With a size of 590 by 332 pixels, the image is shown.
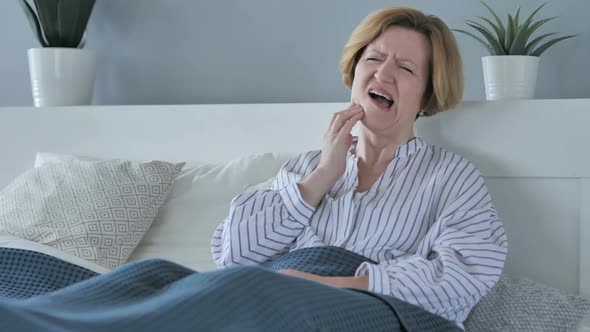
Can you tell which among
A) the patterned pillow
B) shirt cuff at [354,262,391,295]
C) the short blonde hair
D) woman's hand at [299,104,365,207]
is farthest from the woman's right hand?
the patterned pillow

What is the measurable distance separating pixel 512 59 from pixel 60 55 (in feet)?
4.19

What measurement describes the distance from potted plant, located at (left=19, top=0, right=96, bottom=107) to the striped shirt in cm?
92

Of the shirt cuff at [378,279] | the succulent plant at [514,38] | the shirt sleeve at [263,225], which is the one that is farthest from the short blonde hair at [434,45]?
the shirt cuff at [378,279]

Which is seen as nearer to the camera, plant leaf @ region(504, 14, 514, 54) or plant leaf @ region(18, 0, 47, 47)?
plant leaf @ region(504, 14, 514, 54)

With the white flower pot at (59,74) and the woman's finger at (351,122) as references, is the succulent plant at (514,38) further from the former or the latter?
the white flower pot at (59,74)

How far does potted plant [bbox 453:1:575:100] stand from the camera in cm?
227

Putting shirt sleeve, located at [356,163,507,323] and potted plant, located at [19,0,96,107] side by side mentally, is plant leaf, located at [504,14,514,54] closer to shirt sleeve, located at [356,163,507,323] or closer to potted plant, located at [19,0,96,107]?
shirt sleeve, located at [356,163,507,323]

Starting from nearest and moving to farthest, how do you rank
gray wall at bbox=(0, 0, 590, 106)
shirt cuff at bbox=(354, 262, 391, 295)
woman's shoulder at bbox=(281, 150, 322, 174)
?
1. shirt cuff at bbox=(354, 262, 391, 295)
2. woman's shoulder at bbox=(281, 150, 322, 174)
3. gray wall at bbox=(0, 0, 590, 106)

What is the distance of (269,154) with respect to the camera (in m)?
2.44

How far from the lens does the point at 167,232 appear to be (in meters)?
2.38

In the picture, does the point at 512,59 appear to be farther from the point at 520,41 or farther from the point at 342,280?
the point at 342,280

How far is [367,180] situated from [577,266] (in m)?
0.51

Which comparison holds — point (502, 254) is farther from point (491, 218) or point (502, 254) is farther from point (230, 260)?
point (230, 260)

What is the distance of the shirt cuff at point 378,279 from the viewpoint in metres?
1.76
